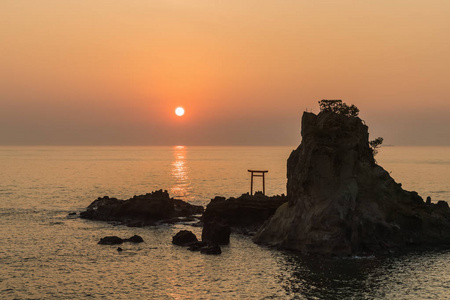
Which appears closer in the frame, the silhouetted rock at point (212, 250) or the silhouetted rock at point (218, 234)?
the silhouetted rock at point (212, 250)

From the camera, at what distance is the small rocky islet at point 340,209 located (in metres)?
52.9

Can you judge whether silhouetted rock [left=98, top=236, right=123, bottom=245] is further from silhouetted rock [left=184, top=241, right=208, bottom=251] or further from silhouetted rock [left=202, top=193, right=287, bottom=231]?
silhouetted rock [left=202, top=193, right=287, bottom=231]

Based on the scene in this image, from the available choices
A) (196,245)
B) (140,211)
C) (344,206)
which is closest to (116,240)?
(196,245)

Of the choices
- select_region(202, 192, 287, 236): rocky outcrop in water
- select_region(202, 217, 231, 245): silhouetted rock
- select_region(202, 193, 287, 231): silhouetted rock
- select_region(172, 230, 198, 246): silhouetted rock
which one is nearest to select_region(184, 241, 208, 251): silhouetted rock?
select_region(172, 230, 198, 246): silhouetted rock

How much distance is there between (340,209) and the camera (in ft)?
173

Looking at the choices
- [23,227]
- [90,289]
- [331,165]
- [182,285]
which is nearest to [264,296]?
[182,285]

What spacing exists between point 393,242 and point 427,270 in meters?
9.54

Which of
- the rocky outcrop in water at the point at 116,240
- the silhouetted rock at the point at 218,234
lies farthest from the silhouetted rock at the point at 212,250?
the rocky outcrop in water at the point at 116,240

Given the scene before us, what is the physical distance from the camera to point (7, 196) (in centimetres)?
11888

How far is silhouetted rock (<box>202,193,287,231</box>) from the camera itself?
71812 mm

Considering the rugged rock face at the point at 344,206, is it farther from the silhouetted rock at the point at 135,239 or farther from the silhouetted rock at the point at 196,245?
the silhouetted rock at the point at 135,239

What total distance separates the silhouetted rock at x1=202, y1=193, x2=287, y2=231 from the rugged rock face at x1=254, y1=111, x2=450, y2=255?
1064 centimetres

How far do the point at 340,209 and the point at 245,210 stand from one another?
22.4 m

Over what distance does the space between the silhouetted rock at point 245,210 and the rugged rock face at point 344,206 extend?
34.9ft
